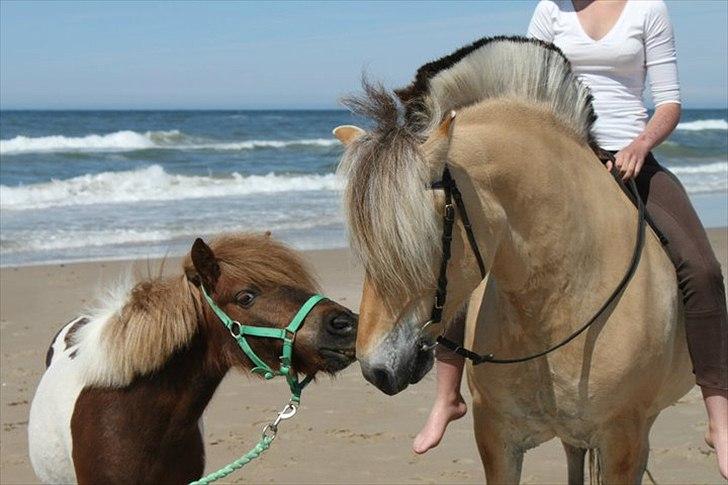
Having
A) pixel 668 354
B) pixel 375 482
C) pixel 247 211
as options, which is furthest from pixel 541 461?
pixel 247 211

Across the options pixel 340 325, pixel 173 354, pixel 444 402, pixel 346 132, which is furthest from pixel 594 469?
pixel 346 132

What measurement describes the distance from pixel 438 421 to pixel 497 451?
40 cm

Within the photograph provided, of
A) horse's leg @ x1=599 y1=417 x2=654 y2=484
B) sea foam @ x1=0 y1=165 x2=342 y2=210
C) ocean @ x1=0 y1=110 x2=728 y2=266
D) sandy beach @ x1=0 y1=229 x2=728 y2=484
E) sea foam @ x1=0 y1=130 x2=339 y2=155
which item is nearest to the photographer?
horse's leg @ x1=599 y1=417 x2=654 y2=484

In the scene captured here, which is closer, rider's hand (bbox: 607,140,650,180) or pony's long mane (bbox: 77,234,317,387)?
rider's hand (bbox: 607,140,650,180)

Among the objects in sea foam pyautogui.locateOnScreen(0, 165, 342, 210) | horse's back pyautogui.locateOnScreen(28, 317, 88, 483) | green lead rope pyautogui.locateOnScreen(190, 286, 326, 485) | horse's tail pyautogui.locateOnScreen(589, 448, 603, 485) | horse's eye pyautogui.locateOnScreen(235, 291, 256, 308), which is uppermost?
horse's eye pyautogui.locateOnScreen(235, 291, 256, 308)

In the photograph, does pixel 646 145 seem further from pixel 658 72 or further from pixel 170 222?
pixel 170 222

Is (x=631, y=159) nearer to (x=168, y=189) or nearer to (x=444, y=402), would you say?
(x=444, y=402)

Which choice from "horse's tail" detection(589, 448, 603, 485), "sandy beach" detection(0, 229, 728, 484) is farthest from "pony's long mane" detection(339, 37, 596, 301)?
"sandy beach" detection(0, 229, 728, 484)

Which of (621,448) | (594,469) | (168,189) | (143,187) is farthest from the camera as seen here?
(143,187)

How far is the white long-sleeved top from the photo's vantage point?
3559 millimetres

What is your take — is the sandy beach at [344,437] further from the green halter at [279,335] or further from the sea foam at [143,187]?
the sea foam at [143,187]

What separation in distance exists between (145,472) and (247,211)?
1272 centimetres

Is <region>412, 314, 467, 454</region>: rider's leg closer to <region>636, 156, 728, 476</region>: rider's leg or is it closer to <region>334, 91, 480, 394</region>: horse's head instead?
<region>636, 156, 728, 476</region>: rider's leg

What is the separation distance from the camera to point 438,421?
3.80 meters
